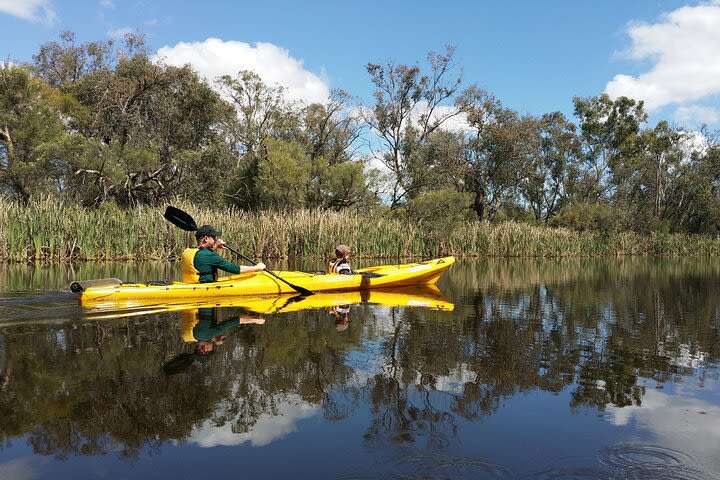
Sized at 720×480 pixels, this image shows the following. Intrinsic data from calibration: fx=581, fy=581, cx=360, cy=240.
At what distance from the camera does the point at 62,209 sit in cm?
1683

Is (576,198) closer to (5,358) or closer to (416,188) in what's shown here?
(416,188)

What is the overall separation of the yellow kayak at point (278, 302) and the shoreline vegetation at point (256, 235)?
875 centimetres

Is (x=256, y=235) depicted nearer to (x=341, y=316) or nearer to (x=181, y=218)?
(x=181, y=218)

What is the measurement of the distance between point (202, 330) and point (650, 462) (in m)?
4.69

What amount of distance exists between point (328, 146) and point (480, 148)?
804 cm

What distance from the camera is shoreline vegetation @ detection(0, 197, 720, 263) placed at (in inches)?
635

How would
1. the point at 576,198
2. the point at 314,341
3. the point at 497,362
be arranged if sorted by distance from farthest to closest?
the point at 576,198
the point at 314,341
the point at 497,362

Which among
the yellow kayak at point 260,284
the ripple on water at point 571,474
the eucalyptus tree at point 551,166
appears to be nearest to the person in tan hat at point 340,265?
the yellow kayak at point 260,284

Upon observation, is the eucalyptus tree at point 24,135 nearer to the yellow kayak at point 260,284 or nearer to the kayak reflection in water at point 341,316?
the yellow kayak at point 260,284

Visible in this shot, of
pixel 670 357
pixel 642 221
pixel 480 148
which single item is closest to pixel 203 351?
pixel 670 357

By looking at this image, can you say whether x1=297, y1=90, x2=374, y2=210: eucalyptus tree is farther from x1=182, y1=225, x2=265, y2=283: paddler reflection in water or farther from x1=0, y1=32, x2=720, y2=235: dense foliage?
x1=182, y1=225, x2=265, y2=283: paddler reflection in water

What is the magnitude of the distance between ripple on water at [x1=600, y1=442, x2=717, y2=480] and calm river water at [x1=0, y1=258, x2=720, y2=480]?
0.5 inches

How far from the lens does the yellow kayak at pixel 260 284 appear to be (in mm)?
7945

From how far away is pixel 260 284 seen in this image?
920 cm
